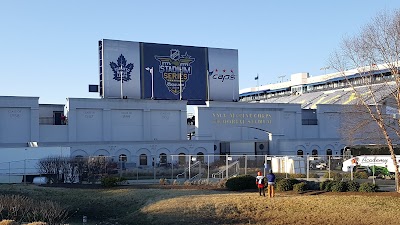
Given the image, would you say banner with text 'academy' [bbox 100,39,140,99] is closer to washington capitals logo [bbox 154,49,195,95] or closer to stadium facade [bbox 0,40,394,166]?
stadium facade [bbox 0,40,394,166]

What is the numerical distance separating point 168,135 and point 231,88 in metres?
13.3

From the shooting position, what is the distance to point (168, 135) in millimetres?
65500

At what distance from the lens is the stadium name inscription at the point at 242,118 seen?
68.0 meters

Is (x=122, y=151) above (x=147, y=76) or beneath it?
beneath

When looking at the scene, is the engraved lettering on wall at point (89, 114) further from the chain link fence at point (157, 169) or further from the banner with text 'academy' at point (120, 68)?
the chain link fence at point (157, 169)

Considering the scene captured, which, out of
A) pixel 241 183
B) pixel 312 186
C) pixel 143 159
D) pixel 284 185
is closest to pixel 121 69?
pixel 143 159

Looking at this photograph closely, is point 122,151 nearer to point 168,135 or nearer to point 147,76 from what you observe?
point 168,135

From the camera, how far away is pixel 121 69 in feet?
217

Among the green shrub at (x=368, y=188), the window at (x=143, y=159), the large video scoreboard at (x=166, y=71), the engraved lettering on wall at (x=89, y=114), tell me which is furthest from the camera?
the large video scoreboard at (x=166, y=71)

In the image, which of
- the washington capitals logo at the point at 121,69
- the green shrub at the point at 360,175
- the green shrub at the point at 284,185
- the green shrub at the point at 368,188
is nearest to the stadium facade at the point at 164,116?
the washington capitals logo at the point at 121,69

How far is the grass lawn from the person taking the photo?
1046 inches

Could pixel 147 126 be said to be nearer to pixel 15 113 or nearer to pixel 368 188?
pixel 15 113

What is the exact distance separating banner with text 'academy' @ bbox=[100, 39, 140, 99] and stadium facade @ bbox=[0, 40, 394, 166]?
0.12m

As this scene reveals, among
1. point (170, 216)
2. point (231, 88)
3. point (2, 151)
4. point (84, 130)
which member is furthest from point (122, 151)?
point (170, 216)
